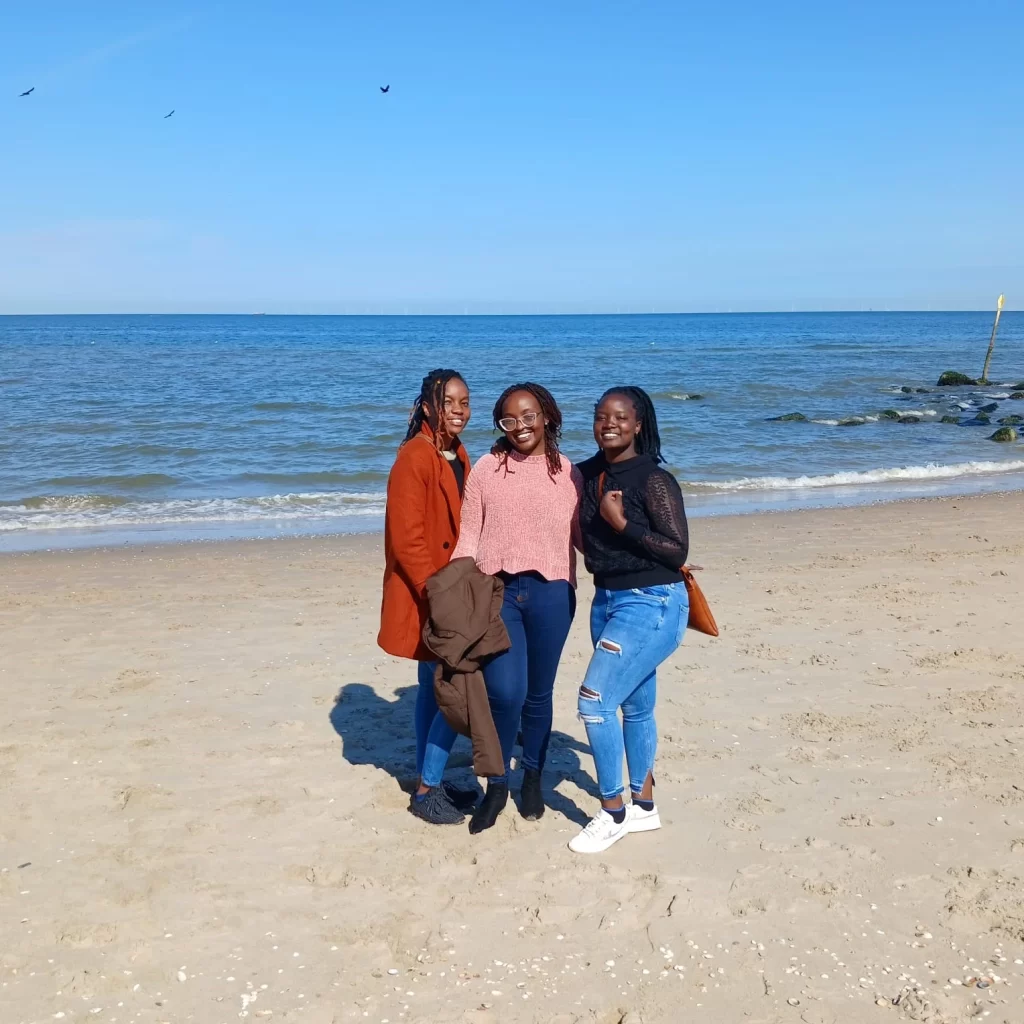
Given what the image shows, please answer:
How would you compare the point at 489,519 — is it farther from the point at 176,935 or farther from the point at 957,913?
the point at 957,913

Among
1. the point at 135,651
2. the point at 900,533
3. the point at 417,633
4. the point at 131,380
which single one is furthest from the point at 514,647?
the point at 131,380

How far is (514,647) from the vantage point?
390 centimetres

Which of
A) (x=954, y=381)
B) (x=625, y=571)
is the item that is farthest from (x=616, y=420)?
(x=954, y=381)

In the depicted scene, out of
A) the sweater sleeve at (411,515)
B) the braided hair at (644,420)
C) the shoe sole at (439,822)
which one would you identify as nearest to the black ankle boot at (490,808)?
the shoe sole at (439,822)

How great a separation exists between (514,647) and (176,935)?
156 centimetres

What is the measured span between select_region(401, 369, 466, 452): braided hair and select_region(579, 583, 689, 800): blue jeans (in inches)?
36.4

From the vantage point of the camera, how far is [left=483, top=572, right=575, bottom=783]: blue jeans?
3.88m

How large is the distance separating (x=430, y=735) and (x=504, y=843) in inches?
21.2

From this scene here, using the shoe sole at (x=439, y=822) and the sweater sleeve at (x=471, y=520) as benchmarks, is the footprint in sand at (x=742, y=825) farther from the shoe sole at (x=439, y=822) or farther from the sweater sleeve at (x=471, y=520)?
the sweater sleeve at (x=471, y=520)

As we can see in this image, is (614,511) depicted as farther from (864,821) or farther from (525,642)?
(864,821)

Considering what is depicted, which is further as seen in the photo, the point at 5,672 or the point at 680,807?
the point at 5,672

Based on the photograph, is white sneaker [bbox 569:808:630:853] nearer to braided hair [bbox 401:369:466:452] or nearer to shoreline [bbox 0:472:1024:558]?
braided hair [bbox 401:369:466:452]

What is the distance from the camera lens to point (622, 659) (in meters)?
3.71

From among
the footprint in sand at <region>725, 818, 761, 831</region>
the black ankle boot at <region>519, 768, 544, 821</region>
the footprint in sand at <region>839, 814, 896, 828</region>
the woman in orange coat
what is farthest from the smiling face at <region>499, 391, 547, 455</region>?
the footprint in sand at <region>839, 814, 896, 828</region>
